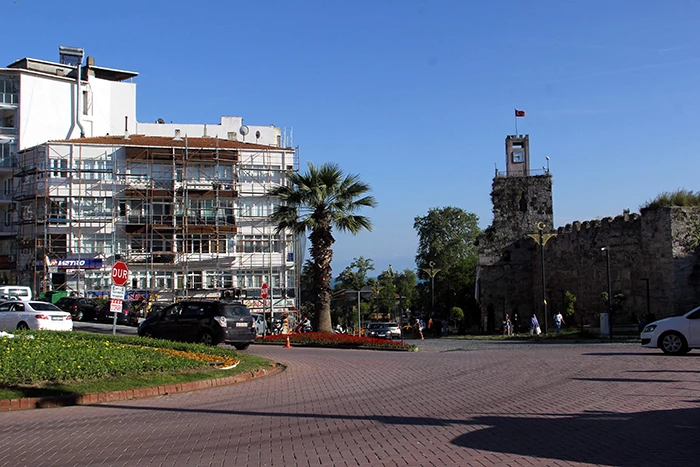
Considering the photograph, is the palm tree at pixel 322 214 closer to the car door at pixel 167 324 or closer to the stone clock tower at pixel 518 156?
the car door at pixel 167 324

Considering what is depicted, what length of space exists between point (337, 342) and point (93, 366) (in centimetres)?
1566

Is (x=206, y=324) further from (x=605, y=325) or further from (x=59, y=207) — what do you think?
(x=59, y=207)

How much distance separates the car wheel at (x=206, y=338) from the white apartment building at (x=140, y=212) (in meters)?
34.9

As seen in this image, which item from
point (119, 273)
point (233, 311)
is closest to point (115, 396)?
point (119, 273)

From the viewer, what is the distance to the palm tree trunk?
108ft

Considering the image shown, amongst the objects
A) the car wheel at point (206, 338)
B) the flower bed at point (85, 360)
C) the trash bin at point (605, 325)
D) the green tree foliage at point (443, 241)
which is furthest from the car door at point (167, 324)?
the green tree foliage at point (443, 241)

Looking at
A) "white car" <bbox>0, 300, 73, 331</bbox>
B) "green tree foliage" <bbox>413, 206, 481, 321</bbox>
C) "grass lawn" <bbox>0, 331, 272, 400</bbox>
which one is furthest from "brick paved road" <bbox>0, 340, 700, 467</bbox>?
"green tree foliage" <bbox>413, 206, 481, 321</bbox>

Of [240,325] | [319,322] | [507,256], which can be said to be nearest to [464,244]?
[507,256]

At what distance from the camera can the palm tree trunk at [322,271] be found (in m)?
33.0

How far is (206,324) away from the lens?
76.6 ft

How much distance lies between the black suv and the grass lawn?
4498 millimetres

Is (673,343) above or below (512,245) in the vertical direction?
below

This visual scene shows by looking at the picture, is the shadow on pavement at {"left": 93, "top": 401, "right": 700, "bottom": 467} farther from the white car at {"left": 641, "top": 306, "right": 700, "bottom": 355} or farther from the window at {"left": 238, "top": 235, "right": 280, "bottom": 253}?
the window at {"left": 238, "top": 235, "right": 280, "bottom": 253}

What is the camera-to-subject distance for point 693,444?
328 inches
